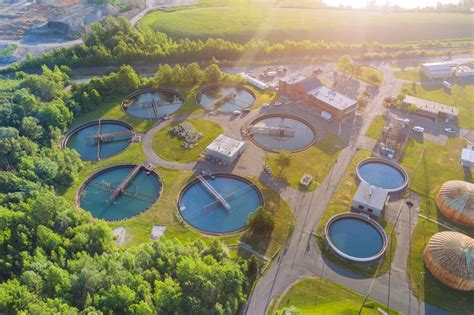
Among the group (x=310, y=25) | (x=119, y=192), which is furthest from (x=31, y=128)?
(x=310, y=25)

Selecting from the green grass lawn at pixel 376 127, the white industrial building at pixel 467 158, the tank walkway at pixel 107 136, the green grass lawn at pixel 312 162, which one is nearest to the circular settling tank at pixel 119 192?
the tank walkway at pixel 107 136

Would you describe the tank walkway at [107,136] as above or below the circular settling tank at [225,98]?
below

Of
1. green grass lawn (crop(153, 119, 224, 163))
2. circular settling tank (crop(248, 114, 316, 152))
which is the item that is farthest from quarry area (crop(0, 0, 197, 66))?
circular settling tank (crop(248, 114, 316, 152))

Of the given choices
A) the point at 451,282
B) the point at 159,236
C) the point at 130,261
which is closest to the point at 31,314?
the point at 130,261

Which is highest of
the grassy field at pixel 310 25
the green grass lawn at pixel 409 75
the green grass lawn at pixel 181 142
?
the grassy field at pixel 310 25

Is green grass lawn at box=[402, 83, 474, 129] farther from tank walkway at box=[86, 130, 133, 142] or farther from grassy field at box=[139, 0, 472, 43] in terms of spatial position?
tank walkway at box=[86, 130, 133, 142]

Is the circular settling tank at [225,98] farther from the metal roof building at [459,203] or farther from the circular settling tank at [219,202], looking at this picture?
the metal roof building at [459,203]
